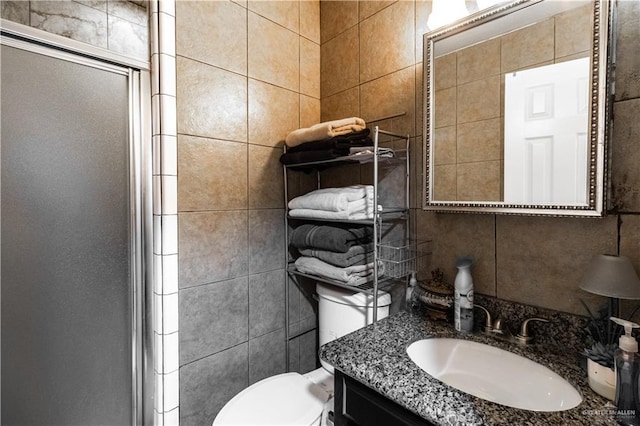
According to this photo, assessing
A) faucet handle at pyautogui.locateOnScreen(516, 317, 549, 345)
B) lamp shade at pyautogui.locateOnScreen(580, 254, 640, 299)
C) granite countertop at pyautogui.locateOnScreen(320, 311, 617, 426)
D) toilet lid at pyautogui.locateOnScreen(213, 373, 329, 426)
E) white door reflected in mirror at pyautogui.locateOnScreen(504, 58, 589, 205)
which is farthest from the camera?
toilet lid at pyautogui.locateOnScreen(213, 373, 329, 426)

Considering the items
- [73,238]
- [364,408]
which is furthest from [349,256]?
[73,238]

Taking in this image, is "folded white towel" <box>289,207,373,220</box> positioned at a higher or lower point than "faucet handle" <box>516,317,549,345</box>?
higher

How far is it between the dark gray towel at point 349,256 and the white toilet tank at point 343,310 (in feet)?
0.48

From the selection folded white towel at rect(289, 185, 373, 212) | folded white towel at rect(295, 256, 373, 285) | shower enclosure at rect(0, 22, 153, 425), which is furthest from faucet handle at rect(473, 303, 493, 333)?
shower enclosure at rect(0, 22, 153, 425)

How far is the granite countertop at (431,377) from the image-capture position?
64 centimetres

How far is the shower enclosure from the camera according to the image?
3.25ft

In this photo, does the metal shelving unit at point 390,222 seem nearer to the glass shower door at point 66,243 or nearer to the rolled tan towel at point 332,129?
the rolled tan towel at point 332,129

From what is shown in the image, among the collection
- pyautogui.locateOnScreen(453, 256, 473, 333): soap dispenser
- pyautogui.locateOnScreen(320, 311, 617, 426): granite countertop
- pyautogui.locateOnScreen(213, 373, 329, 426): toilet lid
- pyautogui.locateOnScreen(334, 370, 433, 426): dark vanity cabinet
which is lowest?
pyautogui.locateOnScreen(213, 373, 329, 426): toilet lid

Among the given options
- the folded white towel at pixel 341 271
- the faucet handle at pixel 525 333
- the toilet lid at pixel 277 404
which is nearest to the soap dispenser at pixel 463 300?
the faucet handle at pixel 525 333

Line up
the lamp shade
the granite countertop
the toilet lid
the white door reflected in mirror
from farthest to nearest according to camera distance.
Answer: the toilet lid → the white door reflected in mirror → the lamp shade → the granite countertop

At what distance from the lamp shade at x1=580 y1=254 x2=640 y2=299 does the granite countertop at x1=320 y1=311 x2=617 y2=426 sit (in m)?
0.23

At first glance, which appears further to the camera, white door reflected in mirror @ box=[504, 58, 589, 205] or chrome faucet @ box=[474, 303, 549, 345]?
chrome faucet @ box=[474, 303, 549, 345]

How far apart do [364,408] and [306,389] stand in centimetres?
50

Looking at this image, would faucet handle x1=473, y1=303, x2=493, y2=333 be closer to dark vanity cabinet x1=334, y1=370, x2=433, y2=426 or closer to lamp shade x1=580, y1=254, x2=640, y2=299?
lamp shade x1=580, y1=254, x2=640, y2=299
